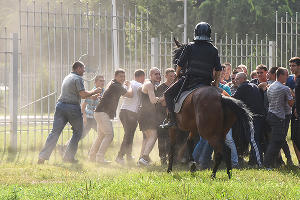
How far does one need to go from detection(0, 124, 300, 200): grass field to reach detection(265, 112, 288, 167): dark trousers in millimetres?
361

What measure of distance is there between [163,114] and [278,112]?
94.5 inches

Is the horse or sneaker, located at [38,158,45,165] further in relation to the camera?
sneaker, located at [38,158,45,165]

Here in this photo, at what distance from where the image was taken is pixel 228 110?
9117 millimetres

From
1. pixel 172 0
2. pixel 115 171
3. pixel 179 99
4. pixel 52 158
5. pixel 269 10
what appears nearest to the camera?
pixel 179 99

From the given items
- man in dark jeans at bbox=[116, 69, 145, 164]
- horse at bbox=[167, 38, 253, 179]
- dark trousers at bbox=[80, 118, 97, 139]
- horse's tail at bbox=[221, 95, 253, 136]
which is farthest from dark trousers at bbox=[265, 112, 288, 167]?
dark trousers at bbox=[80, 118, 97, 139]

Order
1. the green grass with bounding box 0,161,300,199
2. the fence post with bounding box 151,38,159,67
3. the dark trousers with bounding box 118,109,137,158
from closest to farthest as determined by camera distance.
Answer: the green grass with bounding box 0,161,300,199 → the dark trousers with bounding box 118,109,137,158 → the fence post with bounding box 151,38,159,67

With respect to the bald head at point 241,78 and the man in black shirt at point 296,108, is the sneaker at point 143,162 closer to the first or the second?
the bald head at point 241,78

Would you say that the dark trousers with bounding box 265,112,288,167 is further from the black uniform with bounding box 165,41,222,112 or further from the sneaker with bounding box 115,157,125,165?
the sneaker with bounding box 115,157,125,165

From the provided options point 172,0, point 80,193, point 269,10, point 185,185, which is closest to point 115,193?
point 80,193

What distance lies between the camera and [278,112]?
1099 cm

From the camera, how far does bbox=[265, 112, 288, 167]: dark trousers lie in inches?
429

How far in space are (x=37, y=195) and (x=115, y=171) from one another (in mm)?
3471

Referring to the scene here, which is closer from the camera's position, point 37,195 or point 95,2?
point 37,195

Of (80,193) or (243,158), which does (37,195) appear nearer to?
(80,193)
